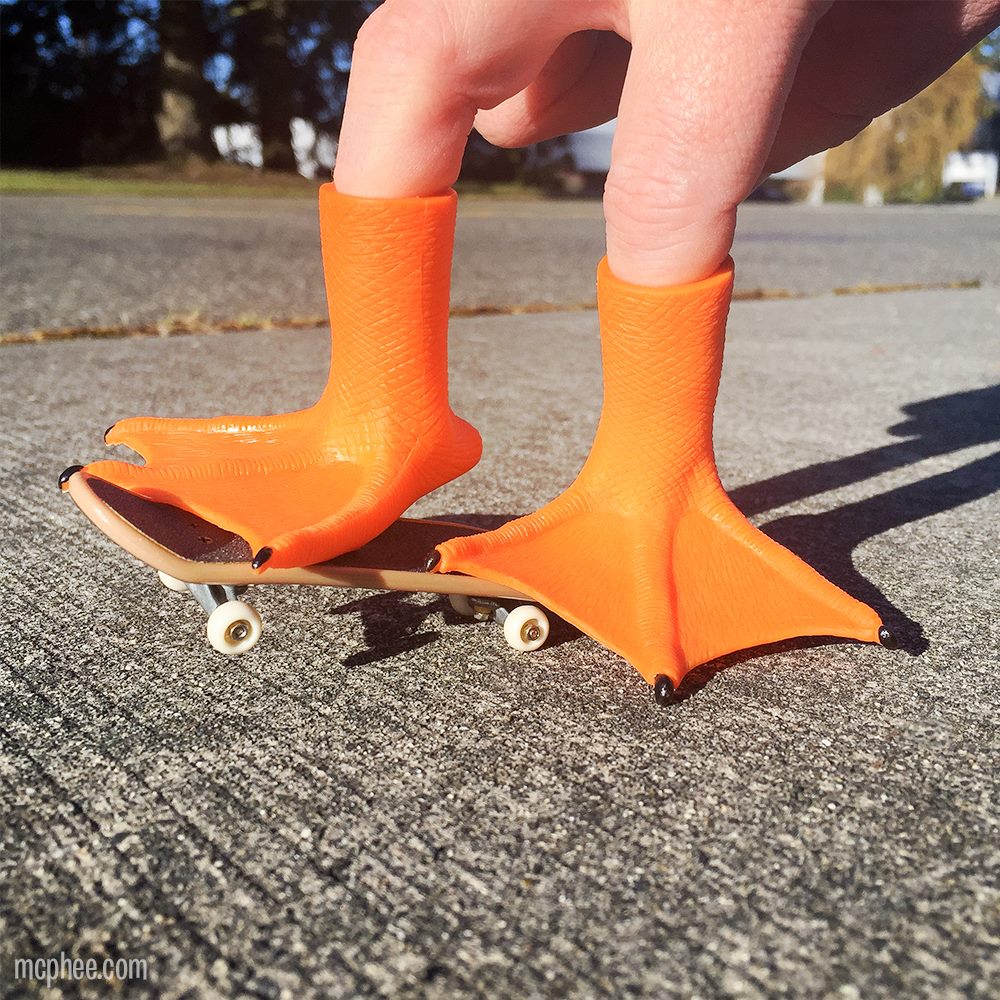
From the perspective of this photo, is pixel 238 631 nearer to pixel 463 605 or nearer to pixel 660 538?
pixel 463 605

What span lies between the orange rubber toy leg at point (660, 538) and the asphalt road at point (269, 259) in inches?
111

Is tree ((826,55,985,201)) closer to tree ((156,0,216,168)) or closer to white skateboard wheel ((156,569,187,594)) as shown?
tree ((156,0,216,168))

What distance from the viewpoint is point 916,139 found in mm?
24094

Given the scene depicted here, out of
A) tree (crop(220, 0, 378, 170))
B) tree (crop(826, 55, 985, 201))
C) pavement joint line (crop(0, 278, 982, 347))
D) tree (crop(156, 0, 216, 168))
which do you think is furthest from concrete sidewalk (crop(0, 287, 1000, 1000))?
tree (crop(826, 55, 985, 201))

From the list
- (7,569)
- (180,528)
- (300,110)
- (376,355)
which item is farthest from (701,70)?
(300,110)

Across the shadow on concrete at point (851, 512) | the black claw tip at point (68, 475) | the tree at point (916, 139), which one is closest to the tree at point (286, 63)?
the tree at point (916, 139)

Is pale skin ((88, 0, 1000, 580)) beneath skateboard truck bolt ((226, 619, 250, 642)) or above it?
above

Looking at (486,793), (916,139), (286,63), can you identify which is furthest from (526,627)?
(916,139)

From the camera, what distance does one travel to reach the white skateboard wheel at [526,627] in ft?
4.30

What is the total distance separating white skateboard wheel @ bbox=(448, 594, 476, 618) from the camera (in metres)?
1.42

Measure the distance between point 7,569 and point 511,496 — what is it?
0.83 metres

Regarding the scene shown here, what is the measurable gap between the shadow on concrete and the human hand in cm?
50
